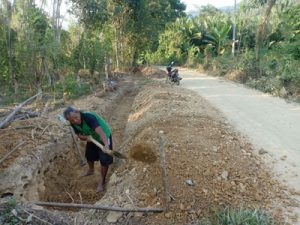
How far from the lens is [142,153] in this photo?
6.41m

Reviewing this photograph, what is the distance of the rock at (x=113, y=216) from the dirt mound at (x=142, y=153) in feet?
4.69

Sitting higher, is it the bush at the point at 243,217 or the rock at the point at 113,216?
the bush at the point at 243,217

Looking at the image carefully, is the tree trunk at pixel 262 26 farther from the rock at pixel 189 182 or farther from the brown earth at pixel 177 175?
the rock at pixel 189 182

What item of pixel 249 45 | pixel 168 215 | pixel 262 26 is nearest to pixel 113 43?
pixel 262 26

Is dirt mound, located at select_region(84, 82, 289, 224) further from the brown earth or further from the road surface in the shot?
the road surface

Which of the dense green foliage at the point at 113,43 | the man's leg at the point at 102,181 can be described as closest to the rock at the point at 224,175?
the man's leg at the point at 102,181

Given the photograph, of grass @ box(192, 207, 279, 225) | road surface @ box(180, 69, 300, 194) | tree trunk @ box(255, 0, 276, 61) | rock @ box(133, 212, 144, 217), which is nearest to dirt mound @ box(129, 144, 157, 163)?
rock @ box(133, 212, 144, 217)

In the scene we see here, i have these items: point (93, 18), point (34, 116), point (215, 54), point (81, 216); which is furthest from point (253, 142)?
point (215, 54)

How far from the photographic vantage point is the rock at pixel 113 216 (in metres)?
4.52

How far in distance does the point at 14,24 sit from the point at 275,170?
10.8 m

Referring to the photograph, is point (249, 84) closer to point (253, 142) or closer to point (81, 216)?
point (253, 142)

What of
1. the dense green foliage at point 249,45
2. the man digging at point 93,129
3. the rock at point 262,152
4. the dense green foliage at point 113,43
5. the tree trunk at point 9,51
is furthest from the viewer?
the dense green foliage at point 249,45

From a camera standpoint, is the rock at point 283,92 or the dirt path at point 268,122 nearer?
the dirt path at point 268,122

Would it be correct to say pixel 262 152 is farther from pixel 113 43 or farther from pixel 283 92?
pixel 113 43
